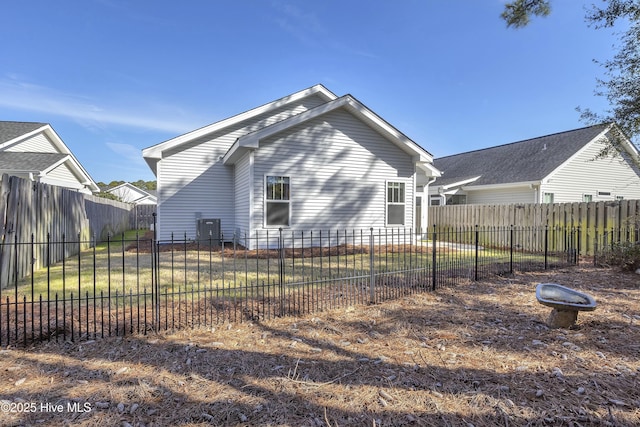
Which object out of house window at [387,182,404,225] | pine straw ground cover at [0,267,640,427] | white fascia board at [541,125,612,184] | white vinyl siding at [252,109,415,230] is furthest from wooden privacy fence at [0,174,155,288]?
white fascia board at [541,125,612,184]

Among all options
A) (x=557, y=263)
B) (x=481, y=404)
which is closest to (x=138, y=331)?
(x=481, y=404)

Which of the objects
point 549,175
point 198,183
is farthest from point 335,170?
point 549,175

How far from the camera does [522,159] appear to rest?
19.6m

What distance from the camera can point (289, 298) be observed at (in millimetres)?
5137

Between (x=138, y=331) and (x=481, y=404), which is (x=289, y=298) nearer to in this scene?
(x=138, y=331)

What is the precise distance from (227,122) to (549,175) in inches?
639

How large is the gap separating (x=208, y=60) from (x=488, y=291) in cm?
1352

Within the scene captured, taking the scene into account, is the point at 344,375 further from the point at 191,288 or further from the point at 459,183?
the point at 459,183

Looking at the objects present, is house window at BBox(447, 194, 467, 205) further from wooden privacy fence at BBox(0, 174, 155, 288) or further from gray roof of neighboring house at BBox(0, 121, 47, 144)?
gray roof of neighboring house at BBox(0, 121, 47, 144)

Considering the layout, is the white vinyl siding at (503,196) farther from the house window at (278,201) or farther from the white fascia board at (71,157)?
the white fascia board at (71,157)

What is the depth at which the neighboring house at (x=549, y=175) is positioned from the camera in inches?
664

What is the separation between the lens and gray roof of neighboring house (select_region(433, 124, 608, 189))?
56.9ft

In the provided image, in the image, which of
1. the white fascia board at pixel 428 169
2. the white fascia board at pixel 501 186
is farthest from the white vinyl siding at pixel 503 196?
the white fascia board at pixel 428 169

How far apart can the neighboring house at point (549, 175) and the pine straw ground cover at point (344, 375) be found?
14964 millimetres
